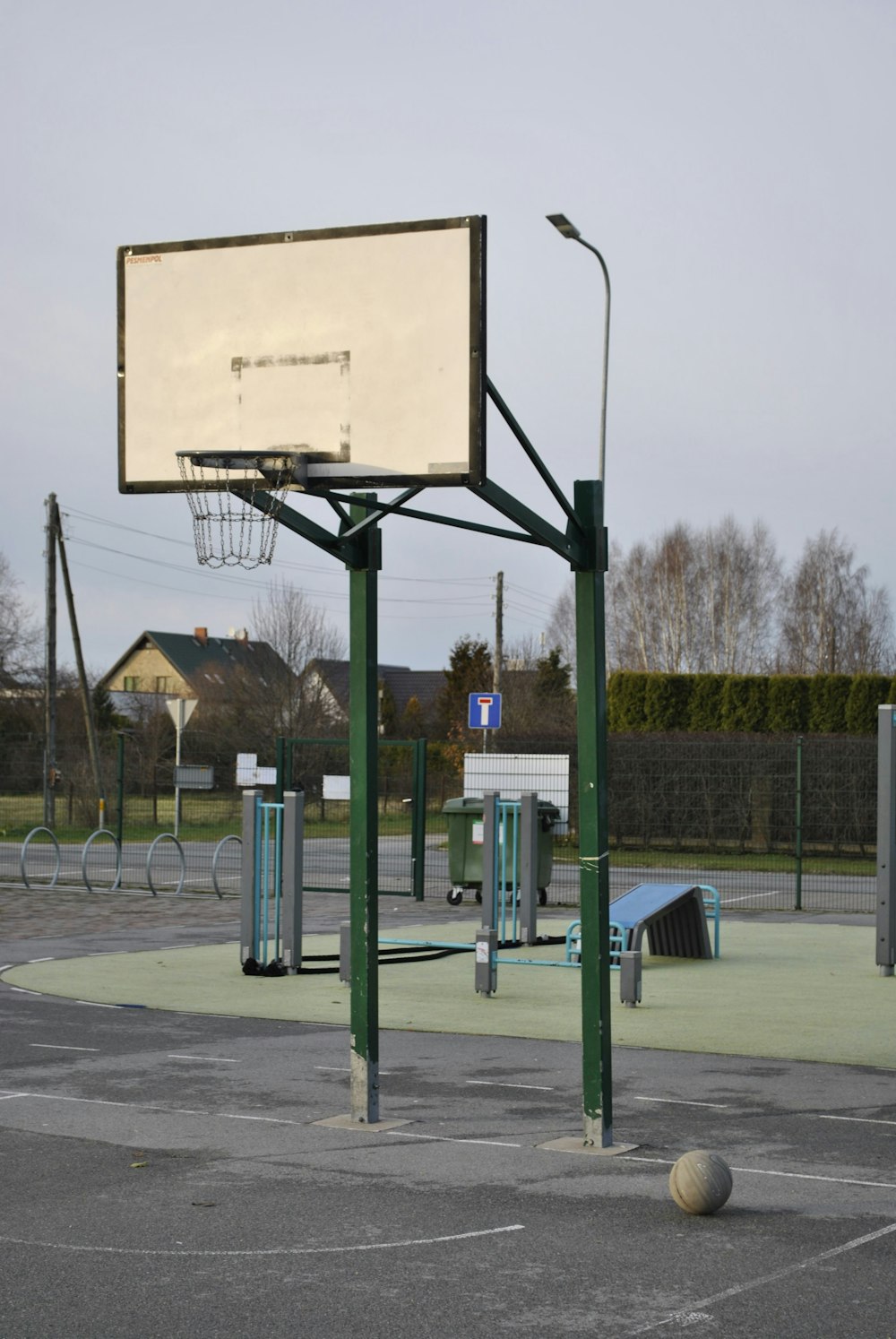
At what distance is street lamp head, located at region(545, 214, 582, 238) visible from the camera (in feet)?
75.5

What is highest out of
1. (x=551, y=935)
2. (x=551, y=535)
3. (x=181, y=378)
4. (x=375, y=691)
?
(x=181, y=378)

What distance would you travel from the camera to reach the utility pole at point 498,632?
45.5 meters

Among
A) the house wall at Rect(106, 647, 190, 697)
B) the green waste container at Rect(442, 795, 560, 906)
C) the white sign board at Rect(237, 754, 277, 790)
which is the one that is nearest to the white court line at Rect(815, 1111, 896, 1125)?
the green waste container at Rect(442, 795, 560, 906)

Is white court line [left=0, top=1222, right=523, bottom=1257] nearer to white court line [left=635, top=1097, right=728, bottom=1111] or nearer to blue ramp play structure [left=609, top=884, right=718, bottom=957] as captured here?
white court line [left=635, top=1097, right=728, bottom=1111]

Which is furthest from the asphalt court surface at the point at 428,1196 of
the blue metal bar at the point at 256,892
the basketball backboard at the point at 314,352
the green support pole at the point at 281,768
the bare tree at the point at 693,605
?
the bare tree at the point at 693,605

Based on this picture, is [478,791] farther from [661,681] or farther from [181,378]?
[181,378]

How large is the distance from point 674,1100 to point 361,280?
4340 millimetres

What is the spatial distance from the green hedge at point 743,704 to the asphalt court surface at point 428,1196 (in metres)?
25.0

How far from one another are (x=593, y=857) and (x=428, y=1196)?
1.71 meters

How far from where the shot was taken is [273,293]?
23.6 ft

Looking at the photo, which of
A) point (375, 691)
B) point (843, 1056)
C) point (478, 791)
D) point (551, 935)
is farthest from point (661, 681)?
point (375, 691)

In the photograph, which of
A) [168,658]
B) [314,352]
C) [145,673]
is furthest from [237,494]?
[145,673]

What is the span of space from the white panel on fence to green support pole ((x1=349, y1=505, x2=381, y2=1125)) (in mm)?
15554

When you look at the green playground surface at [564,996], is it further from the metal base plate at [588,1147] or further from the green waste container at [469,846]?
the green waste container at [469,846]
